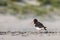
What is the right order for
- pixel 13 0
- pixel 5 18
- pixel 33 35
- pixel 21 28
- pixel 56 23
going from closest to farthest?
pixel 33 35
pixel 21 28
pixel 56 23
pixel 5 18
pixel 13 0

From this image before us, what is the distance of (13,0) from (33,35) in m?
3.10

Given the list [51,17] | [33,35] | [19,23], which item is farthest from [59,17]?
[33,35]

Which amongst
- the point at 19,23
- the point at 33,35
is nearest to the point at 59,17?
the point at 19,23

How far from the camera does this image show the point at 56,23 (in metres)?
9.30

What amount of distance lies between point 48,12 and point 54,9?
24 centimetres

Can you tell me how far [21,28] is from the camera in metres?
8.63

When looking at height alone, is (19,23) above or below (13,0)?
below

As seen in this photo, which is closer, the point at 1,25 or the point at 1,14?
the point at 1,25

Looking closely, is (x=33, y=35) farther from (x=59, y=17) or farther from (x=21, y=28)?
(x=59, y=17)

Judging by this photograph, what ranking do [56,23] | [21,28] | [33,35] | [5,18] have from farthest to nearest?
[5,18], [56,23], [21,28], [33,35]

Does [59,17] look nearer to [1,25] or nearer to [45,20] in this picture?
[45,20]

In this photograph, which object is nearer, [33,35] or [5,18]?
[33,35]

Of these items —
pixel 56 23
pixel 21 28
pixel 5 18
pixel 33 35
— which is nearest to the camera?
pixel 33 35

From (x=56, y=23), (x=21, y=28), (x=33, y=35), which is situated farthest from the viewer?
(x=56, y=23)
